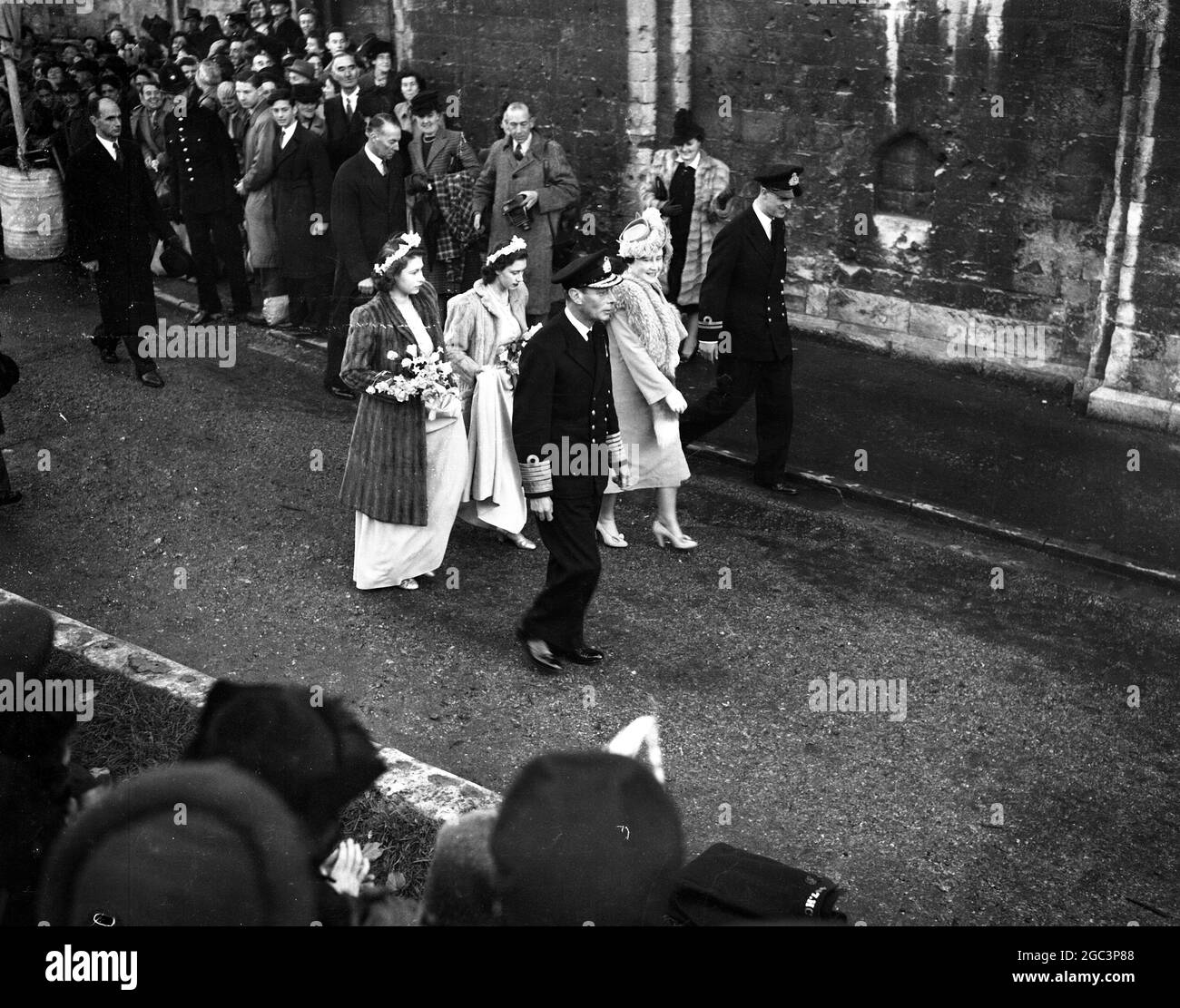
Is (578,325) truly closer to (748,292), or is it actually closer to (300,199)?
(748,292)

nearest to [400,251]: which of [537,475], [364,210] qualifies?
[537,475]

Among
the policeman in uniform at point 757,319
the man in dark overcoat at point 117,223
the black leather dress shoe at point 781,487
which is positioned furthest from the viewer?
the man in dark overcoat at point 117,223

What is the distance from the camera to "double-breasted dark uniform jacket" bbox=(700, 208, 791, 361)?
29.6 ft

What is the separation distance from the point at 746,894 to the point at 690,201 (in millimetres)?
7889

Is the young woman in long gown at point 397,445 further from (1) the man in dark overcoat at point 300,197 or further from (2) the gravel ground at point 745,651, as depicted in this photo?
(1) the man in dark overcoat at point 300,197

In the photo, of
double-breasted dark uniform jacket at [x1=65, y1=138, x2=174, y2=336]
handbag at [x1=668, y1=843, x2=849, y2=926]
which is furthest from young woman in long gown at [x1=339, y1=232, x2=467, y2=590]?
double-breasted dark uniform jacket at [x1=65, y1=138, x2=174, y2=336]

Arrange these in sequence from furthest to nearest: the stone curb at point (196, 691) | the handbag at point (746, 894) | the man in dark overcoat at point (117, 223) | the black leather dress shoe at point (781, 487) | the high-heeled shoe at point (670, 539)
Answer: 1. the man in dark overcoat at point (117, 223)
2. the black leather dress shoe at point (781, 487)
3. the high-heeled shoe at point (670, 539)
4. the stone curb at point (196, 691)
5. the handbag at point (746, 894)

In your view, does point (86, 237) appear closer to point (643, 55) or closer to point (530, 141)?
point (530, 141)

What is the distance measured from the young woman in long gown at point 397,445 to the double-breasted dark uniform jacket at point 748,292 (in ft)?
6.32

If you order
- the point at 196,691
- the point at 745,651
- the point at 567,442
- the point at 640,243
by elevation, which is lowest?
the point at 745,651

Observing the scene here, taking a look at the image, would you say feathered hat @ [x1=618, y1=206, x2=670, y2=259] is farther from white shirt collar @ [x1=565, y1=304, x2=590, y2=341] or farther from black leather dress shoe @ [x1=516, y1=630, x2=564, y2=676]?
black leather dress shoe @ [x1=516, y1=630, x2=564, y2=676]

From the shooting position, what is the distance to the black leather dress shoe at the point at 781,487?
9188mm

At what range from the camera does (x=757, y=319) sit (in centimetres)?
902

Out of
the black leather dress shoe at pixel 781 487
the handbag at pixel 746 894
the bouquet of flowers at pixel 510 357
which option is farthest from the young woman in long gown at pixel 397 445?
the handbag at pixel 746 894
